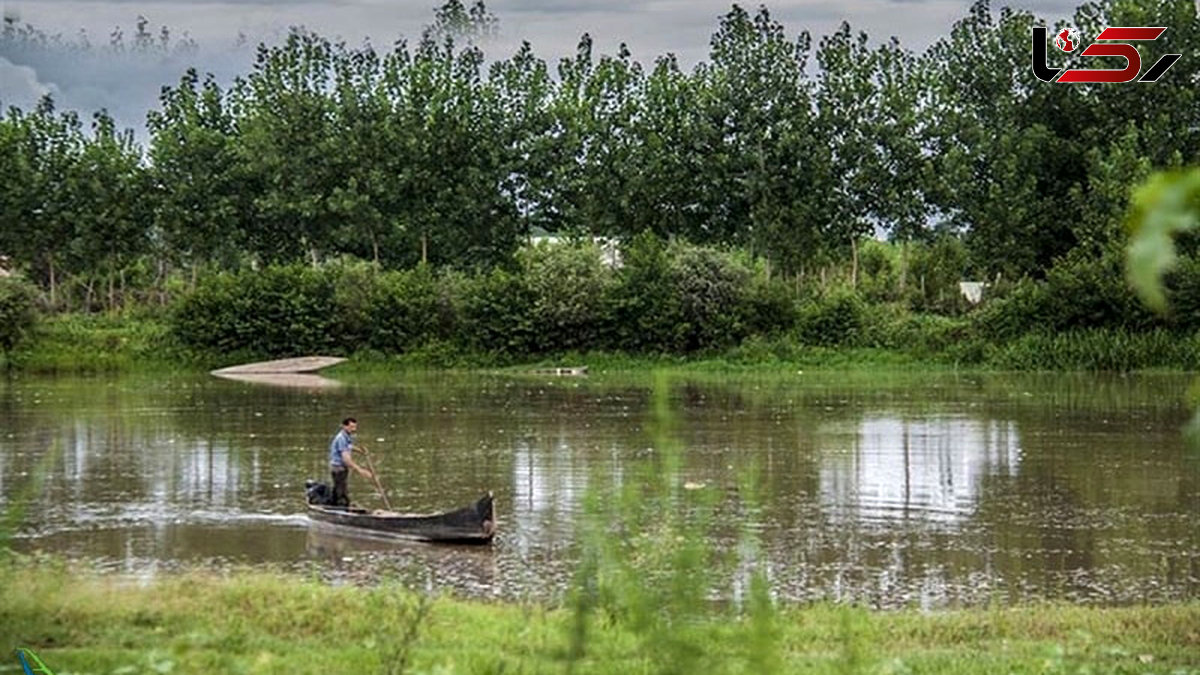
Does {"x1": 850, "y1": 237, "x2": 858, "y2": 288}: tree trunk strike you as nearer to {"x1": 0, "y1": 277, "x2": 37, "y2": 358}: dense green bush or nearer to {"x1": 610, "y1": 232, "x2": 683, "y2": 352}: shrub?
{"x1": 610, "y1": 232, "x2": 683, "y2": 352}: shrub

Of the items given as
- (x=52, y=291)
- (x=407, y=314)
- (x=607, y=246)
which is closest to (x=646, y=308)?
(x=407, y=314)

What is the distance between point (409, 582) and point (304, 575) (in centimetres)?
93

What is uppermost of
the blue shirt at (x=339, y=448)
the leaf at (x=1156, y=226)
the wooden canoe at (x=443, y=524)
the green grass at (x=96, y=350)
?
the green grass at (x=96, y=350)

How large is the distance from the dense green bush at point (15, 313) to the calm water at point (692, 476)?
6.89 metres

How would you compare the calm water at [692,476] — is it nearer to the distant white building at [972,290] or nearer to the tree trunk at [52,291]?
the distant white building at [972,290]

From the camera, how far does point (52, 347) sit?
43531 mm

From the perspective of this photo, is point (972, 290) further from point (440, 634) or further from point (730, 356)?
point (440, 634)

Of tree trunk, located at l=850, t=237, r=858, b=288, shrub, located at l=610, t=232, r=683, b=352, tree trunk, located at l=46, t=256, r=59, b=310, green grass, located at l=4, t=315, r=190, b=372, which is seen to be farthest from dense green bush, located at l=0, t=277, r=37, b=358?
tree trunk, located at l=850, t=237, r=858, b=288

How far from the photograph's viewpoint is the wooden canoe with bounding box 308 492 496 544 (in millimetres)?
14930

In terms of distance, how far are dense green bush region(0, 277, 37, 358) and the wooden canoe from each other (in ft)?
96.1

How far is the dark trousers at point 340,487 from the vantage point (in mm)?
16750

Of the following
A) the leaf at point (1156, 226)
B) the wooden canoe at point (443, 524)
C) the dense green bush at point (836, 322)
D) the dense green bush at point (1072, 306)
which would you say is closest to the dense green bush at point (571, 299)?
the dense green bush at point (836, 322)

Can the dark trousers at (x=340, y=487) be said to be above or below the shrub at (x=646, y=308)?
below

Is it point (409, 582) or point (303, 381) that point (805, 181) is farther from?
point (409, 582)
